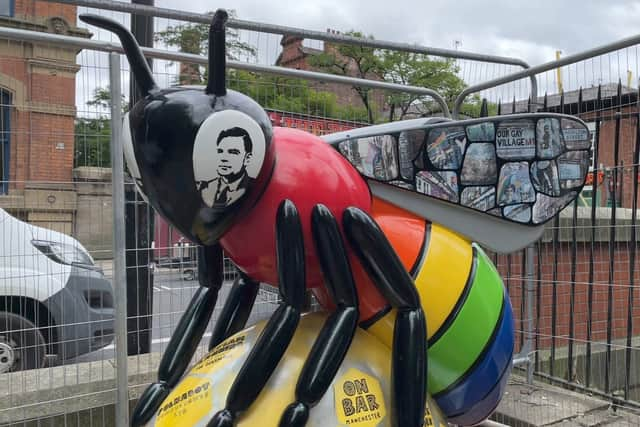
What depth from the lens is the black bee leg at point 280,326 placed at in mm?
1620

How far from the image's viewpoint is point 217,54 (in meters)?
1.61

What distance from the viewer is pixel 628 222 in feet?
13.3

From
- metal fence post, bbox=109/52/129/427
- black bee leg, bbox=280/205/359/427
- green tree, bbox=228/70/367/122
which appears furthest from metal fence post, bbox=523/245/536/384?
metal fence post, bbox=109/52/129/427

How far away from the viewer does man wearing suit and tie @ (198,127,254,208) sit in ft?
5.20

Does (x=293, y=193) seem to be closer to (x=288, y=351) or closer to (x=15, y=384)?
(x=288, y=351)

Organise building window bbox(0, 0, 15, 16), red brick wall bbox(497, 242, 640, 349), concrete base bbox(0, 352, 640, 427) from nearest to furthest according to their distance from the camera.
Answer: concrete base bbox(0, 352, 640, 427) → red brick wall bbox(497, 242, 640, 349) → building window bbox(0, 0, 15, 16)

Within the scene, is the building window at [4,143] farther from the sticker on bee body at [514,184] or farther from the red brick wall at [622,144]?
the red brick wall at [622,144]

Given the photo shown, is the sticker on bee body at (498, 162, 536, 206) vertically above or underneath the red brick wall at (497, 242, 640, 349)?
above

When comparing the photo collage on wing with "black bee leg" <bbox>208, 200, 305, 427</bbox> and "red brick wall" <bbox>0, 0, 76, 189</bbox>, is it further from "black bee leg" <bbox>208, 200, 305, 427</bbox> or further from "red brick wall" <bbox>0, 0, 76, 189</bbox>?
"red brick wall" <bbox>0, 0, 76, 189</bbox>

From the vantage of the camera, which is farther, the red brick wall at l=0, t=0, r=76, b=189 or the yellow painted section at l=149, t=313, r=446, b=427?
the red brick wall at l=0, t=0, r=76, b=189

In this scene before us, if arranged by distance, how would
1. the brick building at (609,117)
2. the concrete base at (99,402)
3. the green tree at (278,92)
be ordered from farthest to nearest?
the green tree at (278,92) → the brick building at (609,117) → the concrete base at (99,402)

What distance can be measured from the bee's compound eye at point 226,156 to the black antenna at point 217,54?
0.10 meters

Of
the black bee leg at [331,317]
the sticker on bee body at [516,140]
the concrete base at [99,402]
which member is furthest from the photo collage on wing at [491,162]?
the concrete base at [99,402]

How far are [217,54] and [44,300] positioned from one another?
2.04 metres
